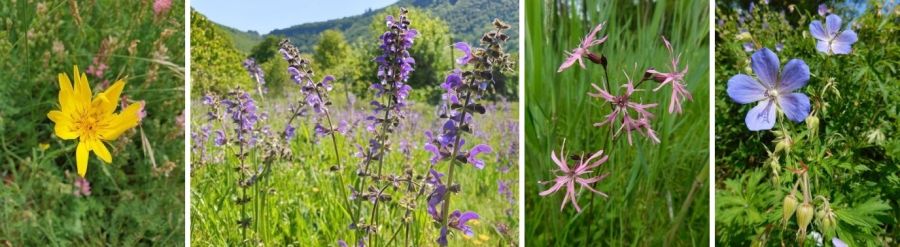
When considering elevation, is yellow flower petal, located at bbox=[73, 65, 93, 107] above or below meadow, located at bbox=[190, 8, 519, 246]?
above

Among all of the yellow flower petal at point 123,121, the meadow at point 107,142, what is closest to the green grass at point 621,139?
the meadow at point 107,142

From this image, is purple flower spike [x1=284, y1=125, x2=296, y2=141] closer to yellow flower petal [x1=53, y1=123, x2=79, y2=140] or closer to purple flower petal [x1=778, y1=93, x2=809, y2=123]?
yellow flower petal [x1=53, y1=123, x2=79, y2=140]

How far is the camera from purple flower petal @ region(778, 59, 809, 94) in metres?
1.75

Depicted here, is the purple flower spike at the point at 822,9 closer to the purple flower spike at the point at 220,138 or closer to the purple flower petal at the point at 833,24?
the purple flower petal at the point at 833,24

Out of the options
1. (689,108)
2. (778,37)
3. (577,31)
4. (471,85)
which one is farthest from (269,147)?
(778,37)

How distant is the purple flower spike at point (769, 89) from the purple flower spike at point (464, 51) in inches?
26.8

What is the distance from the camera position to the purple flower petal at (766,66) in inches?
69.4

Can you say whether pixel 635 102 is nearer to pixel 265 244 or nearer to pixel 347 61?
pixel 347 61

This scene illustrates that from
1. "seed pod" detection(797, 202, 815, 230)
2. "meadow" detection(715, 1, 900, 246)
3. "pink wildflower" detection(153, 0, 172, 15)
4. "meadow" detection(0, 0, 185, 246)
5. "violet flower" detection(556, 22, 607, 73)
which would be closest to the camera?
"seed pod" detection(797, 202, 815, 230)

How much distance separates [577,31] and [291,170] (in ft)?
3.10

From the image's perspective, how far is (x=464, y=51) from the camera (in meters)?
2.07

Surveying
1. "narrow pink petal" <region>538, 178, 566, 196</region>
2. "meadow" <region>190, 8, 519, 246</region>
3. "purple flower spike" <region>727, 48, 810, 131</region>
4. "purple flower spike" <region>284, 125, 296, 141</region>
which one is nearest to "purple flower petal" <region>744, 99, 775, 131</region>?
"purple flower spike" <region>727, 48, 810, 131</region>

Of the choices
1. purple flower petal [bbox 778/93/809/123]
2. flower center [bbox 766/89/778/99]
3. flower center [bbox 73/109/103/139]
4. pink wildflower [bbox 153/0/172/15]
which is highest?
pink wildflower [bbox 153/0/172/15]

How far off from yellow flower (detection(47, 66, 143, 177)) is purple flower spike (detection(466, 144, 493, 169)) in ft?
3.56
